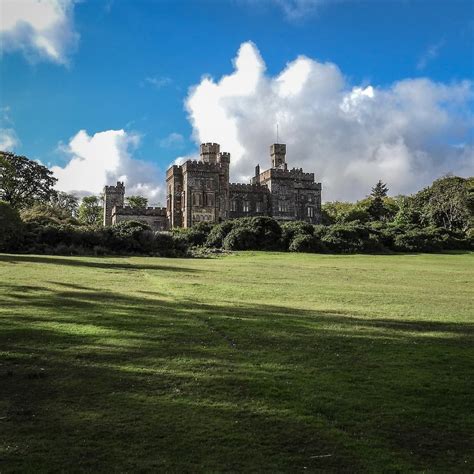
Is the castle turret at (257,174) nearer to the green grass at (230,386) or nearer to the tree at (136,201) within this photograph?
the tree at (136,201)

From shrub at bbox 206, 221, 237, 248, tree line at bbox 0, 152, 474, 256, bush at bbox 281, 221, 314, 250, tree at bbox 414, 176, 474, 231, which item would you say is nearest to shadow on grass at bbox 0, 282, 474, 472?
tree line at bbox 0, 152, 474, 256

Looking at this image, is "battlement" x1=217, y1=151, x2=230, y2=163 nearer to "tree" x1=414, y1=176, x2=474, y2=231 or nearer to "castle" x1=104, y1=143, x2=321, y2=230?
"castle" x1=104, y1=143, x2=321, y2=230

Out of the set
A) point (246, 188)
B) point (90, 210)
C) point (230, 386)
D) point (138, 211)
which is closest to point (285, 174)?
point (246, 188)

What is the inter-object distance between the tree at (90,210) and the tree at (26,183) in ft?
117

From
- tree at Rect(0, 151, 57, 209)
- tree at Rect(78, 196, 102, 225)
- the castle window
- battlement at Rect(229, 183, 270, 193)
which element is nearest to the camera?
tree at Rect(0, 151, 57, 209)

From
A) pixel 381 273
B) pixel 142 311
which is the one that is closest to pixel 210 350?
pixel 142 311

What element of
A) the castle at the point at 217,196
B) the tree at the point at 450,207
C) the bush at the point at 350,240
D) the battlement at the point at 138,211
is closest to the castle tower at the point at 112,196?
the castle at the point at 217,196

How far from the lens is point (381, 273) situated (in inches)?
973

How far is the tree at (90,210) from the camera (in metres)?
94.5

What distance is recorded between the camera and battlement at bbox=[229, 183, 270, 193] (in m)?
72.7

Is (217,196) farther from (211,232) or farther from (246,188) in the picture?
(211,232)

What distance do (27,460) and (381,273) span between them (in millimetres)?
21793

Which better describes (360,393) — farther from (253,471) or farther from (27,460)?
(27,460)

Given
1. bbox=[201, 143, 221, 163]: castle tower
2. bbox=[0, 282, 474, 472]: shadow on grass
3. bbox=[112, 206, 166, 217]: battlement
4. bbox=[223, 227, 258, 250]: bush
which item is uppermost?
bbox=[201, 143, 221, 163]: castle tower
